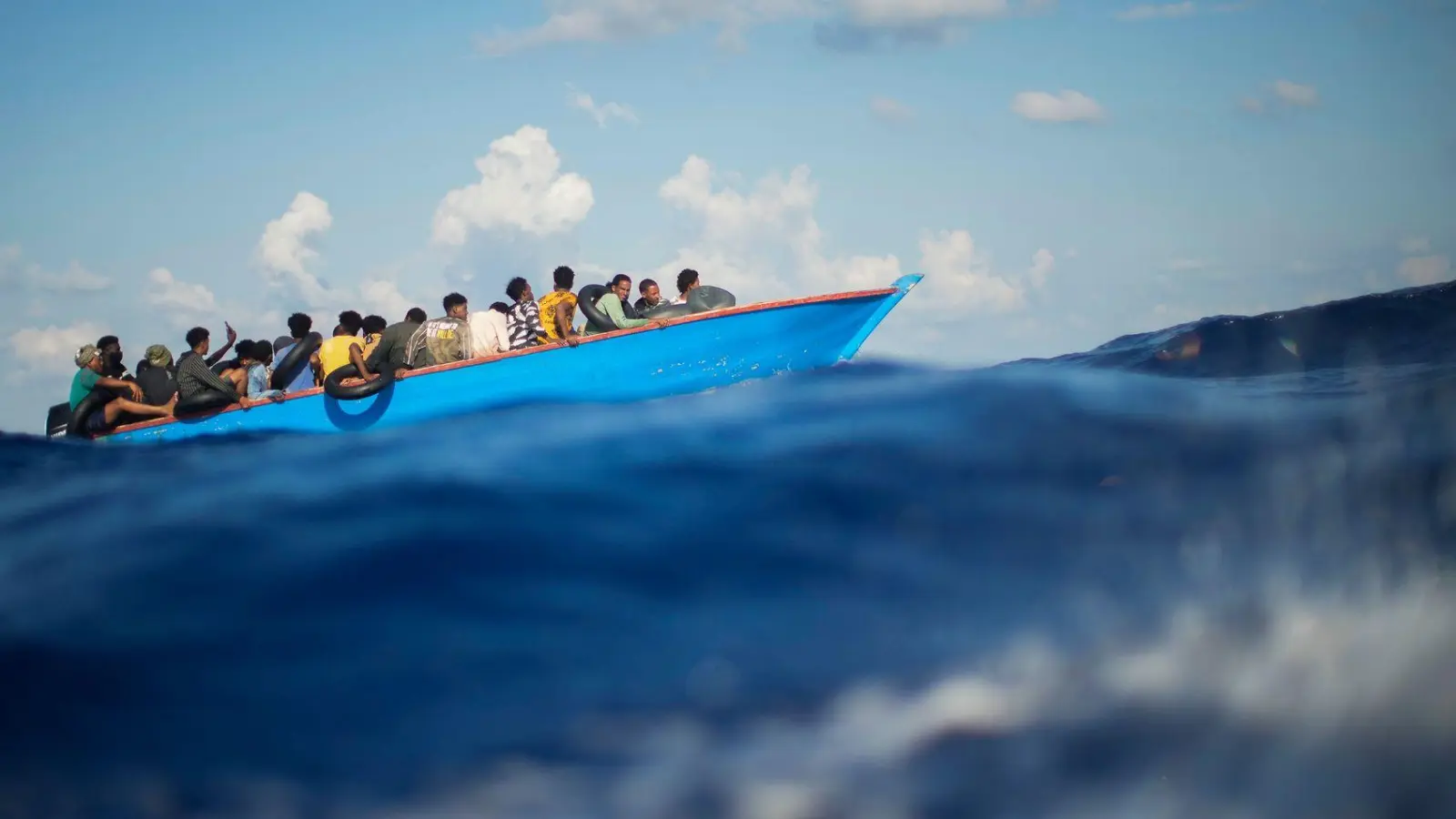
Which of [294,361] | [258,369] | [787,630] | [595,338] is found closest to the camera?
[787,630]

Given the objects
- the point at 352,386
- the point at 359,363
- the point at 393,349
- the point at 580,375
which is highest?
the point at 393,349

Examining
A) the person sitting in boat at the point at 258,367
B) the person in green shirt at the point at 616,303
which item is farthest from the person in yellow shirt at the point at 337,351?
the person in green shirt at the point at 616,303

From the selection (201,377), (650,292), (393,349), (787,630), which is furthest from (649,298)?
(787,630)

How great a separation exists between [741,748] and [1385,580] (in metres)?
3.18

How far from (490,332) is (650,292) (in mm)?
2064

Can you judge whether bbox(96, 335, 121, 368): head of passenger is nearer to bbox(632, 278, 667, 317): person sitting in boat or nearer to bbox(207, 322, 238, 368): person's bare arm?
bbox(207, 322, 238, 368): person's bare arm

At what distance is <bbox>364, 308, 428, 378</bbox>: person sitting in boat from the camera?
38.4 feet

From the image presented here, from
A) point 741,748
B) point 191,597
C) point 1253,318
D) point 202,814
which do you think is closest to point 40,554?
point 191,597

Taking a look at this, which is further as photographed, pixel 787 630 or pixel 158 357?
pixel 158 357

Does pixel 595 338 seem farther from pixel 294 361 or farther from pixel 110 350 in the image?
pixel 110 350

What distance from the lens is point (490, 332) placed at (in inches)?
498

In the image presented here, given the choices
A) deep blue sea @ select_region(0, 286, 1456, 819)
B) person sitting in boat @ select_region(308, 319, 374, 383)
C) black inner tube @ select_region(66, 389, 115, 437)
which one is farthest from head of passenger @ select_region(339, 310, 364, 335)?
deep blue sea @ select_region(0, 286, 1456, 819)

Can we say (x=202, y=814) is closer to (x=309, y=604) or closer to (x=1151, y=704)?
(x=309, y=604)

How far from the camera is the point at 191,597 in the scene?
4.95 metres
